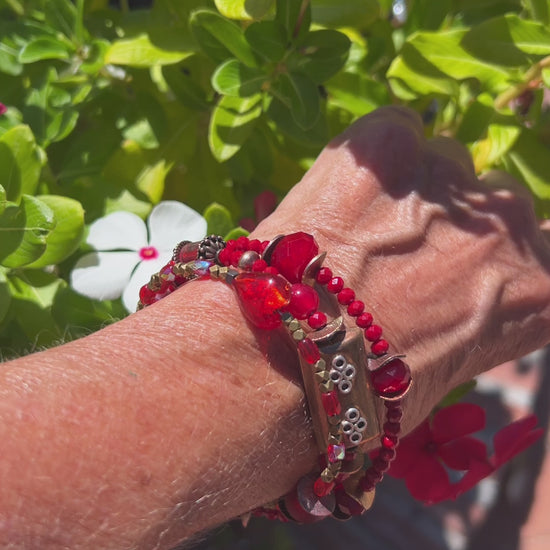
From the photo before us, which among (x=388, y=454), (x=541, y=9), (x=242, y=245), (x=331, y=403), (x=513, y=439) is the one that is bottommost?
(x=513, y=439)

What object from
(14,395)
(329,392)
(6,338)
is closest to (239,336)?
(329,392)

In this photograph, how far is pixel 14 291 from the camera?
2.72ft

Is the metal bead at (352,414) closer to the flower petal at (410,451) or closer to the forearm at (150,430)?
the forearm at (150,430)

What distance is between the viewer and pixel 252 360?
0.69 metres

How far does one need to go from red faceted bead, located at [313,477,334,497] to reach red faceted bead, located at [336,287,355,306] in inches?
7.0

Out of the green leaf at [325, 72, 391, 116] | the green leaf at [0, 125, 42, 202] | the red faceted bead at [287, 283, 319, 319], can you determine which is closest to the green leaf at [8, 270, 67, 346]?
the green leaf at [0, 125, 42, 202]

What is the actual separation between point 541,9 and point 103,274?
624 mm

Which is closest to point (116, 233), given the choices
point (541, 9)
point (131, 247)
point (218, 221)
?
point (131, 247)

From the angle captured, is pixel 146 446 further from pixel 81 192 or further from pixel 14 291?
pixel 81 192

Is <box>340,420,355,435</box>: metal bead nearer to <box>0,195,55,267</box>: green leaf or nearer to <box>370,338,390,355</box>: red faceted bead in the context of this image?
<box>370,338,390,355</box>: red faceted bead

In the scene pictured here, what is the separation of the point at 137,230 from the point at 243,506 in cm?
38

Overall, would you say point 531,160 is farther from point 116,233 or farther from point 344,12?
point 116,233

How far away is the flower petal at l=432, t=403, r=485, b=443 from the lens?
38.2 inches

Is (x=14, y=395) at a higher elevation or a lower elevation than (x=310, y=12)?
lower
